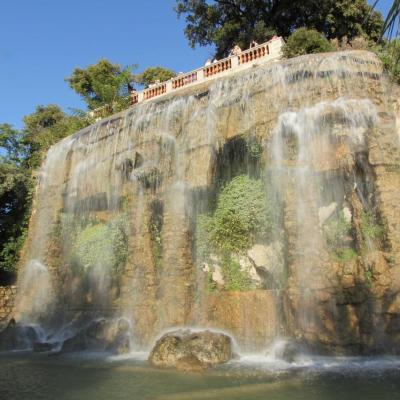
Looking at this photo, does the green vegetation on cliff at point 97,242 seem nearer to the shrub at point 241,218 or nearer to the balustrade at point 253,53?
the shrub at point 241,218

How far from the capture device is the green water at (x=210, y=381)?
24.1 ft

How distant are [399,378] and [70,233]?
14.8 m

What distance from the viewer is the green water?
24.1 feet

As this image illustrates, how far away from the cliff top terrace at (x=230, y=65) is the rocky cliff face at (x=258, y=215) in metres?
2.04

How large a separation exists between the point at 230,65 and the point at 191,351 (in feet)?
36.0

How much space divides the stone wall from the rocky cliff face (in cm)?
232

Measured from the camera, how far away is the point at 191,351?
1021 cm

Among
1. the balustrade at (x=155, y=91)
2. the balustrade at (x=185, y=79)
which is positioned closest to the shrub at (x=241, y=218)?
the balustrade at (x=185, y=79)

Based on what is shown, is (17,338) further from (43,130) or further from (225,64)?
(43,130)

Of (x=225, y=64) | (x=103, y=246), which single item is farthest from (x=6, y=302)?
(x=225, y=64)

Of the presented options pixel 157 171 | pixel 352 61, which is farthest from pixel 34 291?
pixel 352 61

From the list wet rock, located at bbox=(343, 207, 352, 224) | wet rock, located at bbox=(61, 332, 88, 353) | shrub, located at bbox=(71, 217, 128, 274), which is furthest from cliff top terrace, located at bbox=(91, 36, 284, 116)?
wet rock, located at bbox=(61, 332, 88, 353)

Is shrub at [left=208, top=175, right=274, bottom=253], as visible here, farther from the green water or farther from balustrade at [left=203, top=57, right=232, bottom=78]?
the green water

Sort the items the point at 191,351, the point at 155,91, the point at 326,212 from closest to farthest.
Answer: the point at 191,351, the point at 326,212, the point at 155,91
